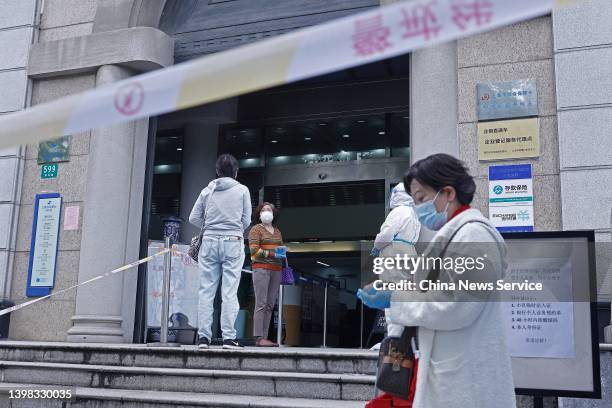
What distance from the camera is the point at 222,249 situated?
270 inches

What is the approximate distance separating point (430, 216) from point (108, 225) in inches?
247

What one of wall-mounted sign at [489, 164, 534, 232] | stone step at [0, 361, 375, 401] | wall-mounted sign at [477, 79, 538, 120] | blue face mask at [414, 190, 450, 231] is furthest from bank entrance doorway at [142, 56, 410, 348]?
blue face mask at [414, 190, 450, 231]

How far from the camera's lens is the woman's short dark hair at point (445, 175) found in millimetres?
2746

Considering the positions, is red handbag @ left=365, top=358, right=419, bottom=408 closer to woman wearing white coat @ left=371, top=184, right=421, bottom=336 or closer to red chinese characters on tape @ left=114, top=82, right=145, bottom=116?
red chinese characters on tape @ left=114, top=82, right=145, bottom=116

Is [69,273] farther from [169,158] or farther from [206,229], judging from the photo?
[169,158]

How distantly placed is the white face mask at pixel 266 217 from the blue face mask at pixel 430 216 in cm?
487

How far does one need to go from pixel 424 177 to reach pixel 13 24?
849 centimetres

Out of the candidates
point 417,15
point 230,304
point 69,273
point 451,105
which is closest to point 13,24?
point 69,273

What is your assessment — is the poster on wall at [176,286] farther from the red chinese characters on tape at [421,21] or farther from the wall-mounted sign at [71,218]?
the red chinese characters on tape at [421,21]

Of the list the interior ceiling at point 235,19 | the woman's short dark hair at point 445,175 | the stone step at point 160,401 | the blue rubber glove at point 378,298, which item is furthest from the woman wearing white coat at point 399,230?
the interior ceiling at point 235,19

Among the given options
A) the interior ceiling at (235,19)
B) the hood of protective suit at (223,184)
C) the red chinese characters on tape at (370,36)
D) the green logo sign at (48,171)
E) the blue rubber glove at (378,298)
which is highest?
the interior ceiling at (235,19)

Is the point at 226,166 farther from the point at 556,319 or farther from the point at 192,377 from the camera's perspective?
the point at 556,319

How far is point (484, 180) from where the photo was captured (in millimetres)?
7051

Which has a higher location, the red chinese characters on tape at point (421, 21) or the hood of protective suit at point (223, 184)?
the hood of protective suit at point (223, 184)
